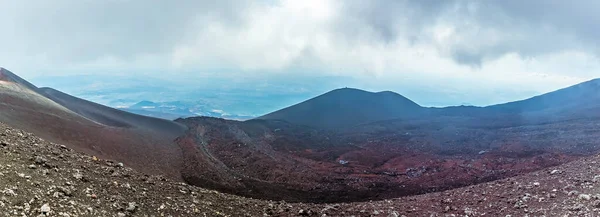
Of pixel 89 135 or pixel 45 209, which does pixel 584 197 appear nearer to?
pixel 45 209

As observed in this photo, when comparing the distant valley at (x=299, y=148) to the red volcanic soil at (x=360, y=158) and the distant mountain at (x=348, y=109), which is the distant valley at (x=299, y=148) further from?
the distant mountain at (x=348, y=109)

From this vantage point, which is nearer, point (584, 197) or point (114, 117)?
point (584, 197)

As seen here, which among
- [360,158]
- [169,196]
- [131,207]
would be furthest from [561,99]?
[131,207]

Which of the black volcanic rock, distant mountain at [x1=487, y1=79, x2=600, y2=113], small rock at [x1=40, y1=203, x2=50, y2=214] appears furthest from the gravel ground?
distant mountain at [x1=487, y1=79, x2=600, y2=113]

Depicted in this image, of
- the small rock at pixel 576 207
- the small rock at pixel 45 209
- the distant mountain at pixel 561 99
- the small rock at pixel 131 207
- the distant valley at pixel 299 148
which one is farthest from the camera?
the distant mountain at pixel 561 99

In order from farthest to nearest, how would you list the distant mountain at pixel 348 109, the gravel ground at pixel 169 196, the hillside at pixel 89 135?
the distant mountain at pixel 348 109, the hillside at pixel 89 135, the gravel ground at pixel 169 196

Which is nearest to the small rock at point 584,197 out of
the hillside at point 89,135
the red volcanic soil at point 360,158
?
the red volcanic soil at point 360,158
